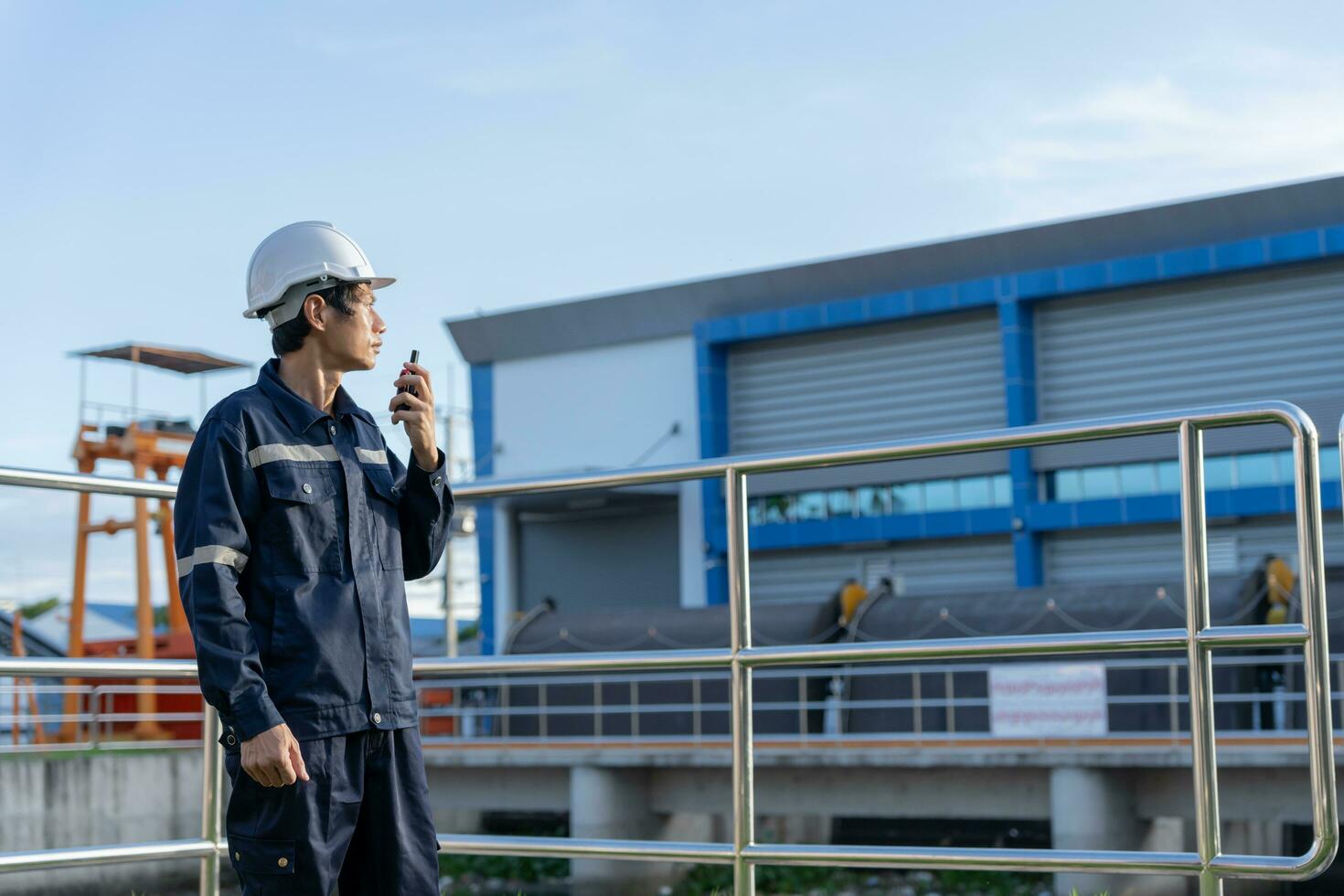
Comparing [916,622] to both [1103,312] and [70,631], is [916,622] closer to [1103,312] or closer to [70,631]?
[1103,312]

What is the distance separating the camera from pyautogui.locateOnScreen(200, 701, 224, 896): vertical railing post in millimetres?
3777

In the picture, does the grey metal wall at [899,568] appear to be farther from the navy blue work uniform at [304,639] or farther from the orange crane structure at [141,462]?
the navy blue work uniform at [304,639]

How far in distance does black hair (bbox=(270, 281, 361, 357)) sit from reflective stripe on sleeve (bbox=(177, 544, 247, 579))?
45 centimetres

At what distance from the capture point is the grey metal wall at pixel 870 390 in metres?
29.4

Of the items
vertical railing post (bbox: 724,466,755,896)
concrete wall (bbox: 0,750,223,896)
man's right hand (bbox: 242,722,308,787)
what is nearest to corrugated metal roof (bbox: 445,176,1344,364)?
concrete wall (bbox: 0,750,223,896)

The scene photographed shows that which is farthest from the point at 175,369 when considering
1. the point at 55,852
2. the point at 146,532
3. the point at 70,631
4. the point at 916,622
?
the point at 55,852

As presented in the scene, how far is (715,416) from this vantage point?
31875 mm

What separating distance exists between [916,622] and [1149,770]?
4.74 m

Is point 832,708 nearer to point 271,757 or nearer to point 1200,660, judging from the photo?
point 1200,660

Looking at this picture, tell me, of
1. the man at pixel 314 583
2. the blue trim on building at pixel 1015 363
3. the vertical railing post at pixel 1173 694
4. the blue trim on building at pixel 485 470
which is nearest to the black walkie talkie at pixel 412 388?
the man at pixel 314 583

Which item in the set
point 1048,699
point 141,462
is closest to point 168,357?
point 141,462

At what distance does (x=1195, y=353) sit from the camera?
89.8ft

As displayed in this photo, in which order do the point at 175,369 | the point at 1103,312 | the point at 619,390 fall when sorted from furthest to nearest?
1. the point at 619,390
2. the point at 175,369
3. the point at 1103,312

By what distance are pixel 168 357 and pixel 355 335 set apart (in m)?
27.9
